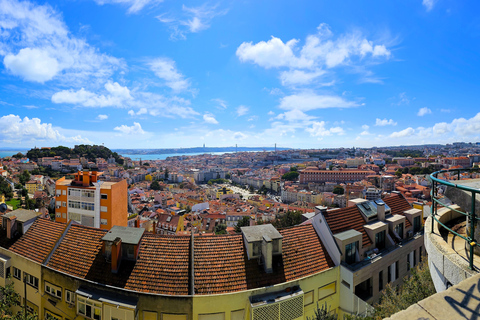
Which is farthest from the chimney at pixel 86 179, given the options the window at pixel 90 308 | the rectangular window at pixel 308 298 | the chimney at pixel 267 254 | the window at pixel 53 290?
the rectangular window at pixel 308 298

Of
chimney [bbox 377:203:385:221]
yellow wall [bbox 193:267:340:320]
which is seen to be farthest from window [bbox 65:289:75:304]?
chimney [bbox 377:203:385:221]

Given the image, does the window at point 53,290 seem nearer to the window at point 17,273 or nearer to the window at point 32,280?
the window at point 32,280

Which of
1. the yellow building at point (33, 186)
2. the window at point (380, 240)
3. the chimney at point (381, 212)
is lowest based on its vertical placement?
the yellow building at point (33, 186)

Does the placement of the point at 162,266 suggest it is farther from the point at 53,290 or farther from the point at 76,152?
the point at 76,152

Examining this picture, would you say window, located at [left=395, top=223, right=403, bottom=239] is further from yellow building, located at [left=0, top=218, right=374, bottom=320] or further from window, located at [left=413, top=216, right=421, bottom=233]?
yellow building, located at [left=0, top=218, right=374, bottom=320]

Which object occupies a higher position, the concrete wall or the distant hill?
the distant hill
